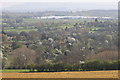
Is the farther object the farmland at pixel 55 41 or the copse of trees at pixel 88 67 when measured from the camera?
the farmland at pixel 55 41

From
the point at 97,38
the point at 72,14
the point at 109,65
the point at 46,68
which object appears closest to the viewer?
the point at 109,65

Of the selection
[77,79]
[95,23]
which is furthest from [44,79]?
[95,23]

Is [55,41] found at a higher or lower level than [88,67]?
higher

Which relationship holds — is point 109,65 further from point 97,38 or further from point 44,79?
point 97,38

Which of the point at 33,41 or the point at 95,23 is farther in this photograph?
the point at 95,23

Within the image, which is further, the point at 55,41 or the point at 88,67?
the point at 55,41

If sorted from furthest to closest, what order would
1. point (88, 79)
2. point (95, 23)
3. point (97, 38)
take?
point (95, 23), point (97, 38), point (88, 79)

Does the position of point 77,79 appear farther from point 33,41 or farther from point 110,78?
point 33,41

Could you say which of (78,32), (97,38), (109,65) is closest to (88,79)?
(109,65)

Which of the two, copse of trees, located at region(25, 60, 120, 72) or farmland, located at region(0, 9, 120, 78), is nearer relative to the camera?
copse of trees, located at region(25, 60, 120, 72)

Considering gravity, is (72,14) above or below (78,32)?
above
